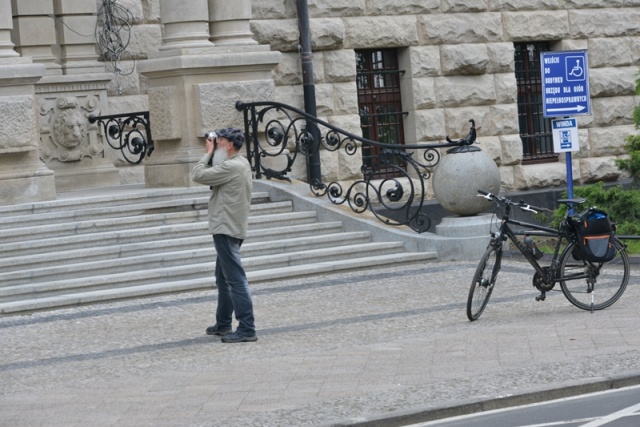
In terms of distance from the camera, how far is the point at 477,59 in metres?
22.5

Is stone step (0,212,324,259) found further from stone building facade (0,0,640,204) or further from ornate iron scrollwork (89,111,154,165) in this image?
ornate iron scrollwork (89,111,154,165)

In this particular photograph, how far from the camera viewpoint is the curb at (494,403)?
9.05 m

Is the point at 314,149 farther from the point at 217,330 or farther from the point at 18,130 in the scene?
the point at 217,330

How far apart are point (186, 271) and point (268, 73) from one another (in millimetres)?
4050

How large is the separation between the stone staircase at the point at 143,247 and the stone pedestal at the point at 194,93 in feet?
2.17

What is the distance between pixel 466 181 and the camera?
666 inches

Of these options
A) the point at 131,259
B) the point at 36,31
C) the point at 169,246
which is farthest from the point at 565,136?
the point at 36,31

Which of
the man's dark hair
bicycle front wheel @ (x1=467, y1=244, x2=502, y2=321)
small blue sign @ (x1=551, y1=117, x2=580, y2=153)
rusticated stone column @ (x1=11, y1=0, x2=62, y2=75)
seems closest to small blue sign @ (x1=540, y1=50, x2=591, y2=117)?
small blue sign @ (x1=551, y1=117, x2=580, y2=153)

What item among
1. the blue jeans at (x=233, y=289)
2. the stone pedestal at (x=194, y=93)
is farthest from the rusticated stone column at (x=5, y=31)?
the blue jeans at (x=233, y=289)

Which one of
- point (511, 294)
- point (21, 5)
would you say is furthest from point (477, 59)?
point (511, 294)

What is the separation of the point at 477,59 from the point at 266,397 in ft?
44.2

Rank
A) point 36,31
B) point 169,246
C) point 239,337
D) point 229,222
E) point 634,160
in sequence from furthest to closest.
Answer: point 36,31, point 634,160, point 169,246, point 229,222, point 239,337

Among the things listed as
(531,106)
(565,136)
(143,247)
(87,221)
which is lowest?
(143,247)

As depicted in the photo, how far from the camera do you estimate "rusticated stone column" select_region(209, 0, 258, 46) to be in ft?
61.3
